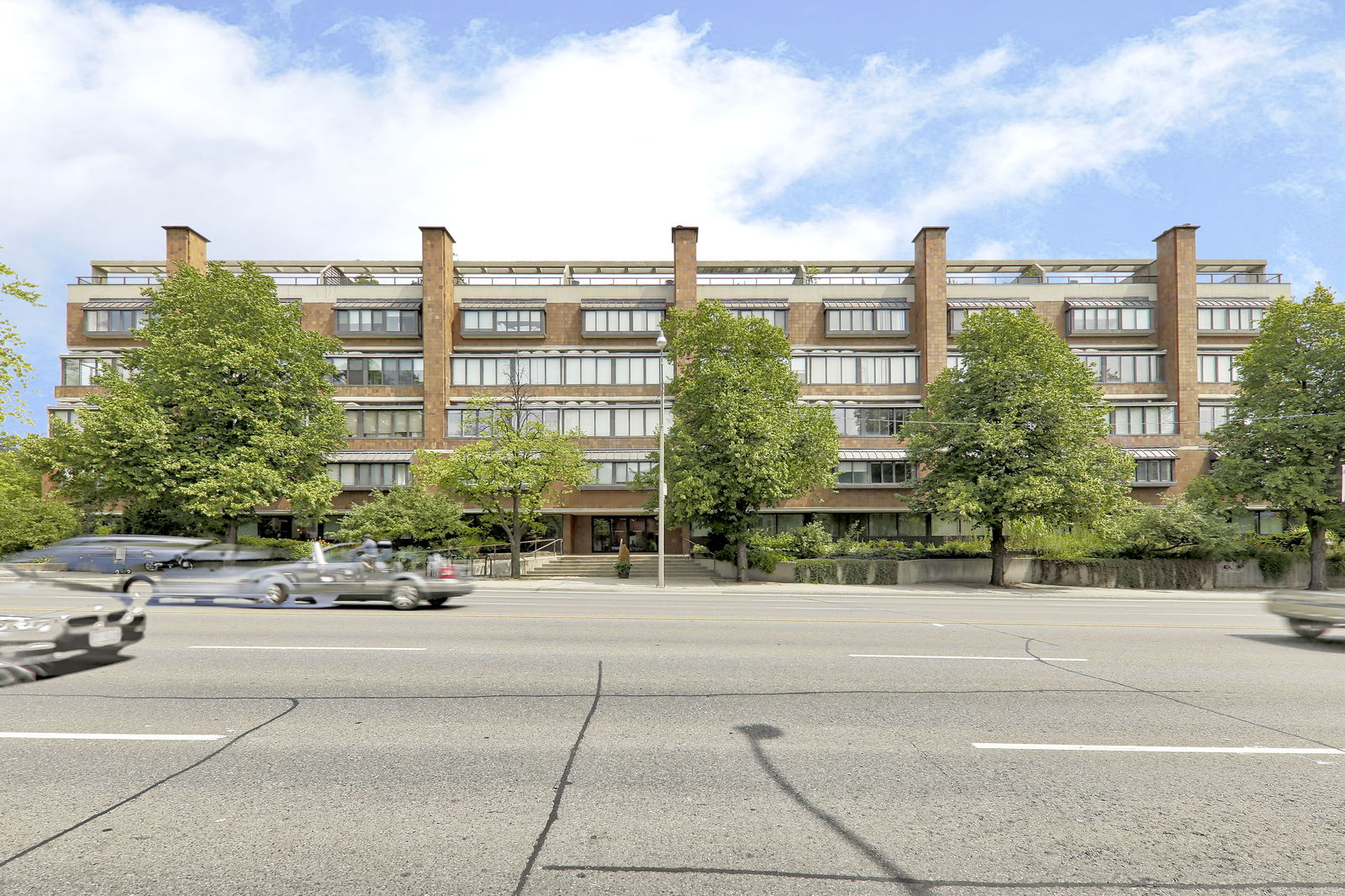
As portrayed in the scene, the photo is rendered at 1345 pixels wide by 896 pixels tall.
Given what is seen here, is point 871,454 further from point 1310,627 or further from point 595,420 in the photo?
point 1310,627

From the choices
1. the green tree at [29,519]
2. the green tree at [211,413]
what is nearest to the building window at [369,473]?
the green tree at [211,413]

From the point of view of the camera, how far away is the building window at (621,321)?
44.3 meters

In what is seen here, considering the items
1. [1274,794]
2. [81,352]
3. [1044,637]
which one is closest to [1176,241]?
[1044,637]

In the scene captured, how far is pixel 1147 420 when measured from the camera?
4322 centimetres

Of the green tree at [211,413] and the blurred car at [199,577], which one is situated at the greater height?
the green tree at [211,413]

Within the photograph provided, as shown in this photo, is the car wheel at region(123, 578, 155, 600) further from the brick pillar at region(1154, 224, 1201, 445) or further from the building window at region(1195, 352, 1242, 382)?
the building window at region(1195, 352, 1242, 382)

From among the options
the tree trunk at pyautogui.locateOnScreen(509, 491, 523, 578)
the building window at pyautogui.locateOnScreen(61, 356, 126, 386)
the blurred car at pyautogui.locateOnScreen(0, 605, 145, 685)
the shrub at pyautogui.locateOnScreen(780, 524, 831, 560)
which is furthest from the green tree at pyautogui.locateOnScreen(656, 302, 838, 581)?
the building window at pyautogui.locateOnScreen(61, 356, 126, 386)

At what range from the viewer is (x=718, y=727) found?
6.40 m

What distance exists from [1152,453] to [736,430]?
28527mm

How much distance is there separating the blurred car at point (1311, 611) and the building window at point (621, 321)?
3519cm

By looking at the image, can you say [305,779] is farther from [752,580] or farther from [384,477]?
[384,477]

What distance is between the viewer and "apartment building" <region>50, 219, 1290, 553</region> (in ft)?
139

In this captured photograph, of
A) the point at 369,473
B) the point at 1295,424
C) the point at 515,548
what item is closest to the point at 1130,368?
the point at 1295,424

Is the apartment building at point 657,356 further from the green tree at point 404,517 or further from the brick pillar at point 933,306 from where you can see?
the green tree at point 404,517
